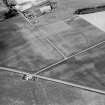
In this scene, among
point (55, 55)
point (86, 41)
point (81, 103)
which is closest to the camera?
point (81, 103)

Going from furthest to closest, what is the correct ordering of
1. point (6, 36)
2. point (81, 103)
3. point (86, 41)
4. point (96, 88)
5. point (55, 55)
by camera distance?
point (6, 36), point (86, 41), point (55, 55), point (96, 88), point (81, 103)

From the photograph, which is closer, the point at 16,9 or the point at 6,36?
the point at 6,36

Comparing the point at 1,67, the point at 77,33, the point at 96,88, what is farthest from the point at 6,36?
the point at 96,88

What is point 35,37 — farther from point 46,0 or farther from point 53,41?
point 46,0

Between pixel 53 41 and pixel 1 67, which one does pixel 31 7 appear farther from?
pixel 1 67

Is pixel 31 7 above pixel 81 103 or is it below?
above

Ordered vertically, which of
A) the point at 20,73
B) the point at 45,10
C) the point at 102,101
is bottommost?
the point at 102,101

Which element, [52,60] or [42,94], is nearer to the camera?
[42,94]
